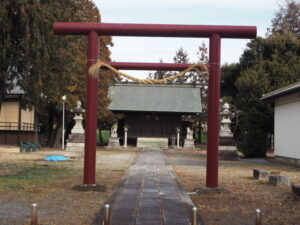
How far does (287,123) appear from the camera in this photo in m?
19.5

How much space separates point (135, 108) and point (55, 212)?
2877 cm

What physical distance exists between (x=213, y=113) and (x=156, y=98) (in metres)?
28.6

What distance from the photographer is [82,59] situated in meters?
27.4

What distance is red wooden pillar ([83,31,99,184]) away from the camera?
913 centimetres

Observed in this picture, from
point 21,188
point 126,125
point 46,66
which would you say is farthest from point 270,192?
point 126,125

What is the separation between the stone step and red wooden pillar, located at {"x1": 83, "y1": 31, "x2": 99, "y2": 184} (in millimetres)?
25844

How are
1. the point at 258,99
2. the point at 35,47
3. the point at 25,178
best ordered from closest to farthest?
the point at 35,47 → the point at 25,178 → the point at 258,99

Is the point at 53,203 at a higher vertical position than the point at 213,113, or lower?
lower

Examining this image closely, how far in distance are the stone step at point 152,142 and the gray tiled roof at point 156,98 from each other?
2.57 m

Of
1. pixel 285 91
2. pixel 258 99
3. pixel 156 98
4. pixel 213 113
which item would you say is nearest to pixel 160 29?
pixel 213 113

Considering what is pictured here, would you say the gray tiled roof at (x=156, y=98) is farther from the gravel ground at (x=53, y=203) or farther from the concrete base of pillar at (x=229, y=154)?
the gravel ground at (x=53, y=203)

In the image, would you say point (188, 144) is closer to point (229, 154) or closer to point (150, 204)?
point (229, 154)

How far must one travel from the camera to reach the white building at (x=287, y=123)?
58.8ft

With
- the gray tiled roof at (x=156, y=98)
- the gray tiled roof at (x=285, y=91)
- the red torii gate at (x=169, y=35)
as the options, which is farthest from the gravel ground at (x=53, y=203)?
the gray tiled roof at (x=156, y=98)
